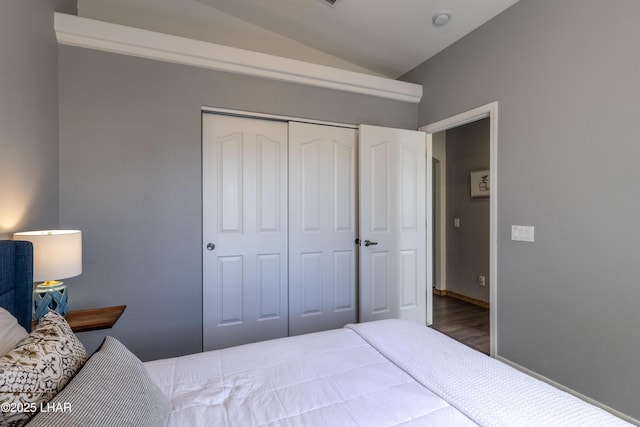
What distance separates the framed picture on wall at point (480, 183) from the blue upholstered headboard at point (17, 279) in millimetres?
4097

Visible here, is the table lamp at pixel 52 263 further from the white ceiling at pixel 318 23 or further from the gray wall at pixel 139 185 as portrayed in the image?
the white ceiling at pixel 318 23

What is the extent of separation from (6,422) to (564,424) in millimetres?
1371

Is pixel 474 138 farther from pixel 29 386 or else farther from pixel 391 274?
pixel 29 386

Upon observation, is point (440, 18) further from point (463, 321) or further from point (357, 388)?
point (463, 321)

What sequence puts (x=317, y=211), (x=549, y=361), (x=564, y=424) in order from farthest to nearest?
(x=317, y=211) < (x=549, y=361) < (x=564, y=424)

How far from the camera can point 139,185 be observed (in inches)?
86.4

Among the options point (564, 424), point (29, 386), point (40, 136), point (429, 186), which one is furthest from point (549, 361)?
point (40, 136)

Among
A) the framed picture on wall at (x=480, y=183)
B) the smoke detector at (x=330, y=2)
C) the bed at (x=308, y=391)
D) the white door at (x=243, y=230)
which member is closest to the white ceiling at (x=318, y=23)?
the smoke detector at (x=330, y=2)

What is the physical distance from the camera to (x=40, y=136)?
1.74 metres

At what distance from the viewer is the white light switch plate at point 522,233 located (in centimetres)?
211

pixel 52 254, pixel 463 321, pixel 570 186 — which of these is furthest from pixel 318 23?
pixel 463 321

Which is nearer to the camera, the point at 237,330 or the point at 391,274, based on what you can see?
the point at 237,330

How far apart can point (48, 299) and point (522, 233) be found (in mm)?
2982

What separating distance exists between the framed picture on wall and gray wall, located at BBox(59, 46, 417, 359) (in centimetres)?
295
